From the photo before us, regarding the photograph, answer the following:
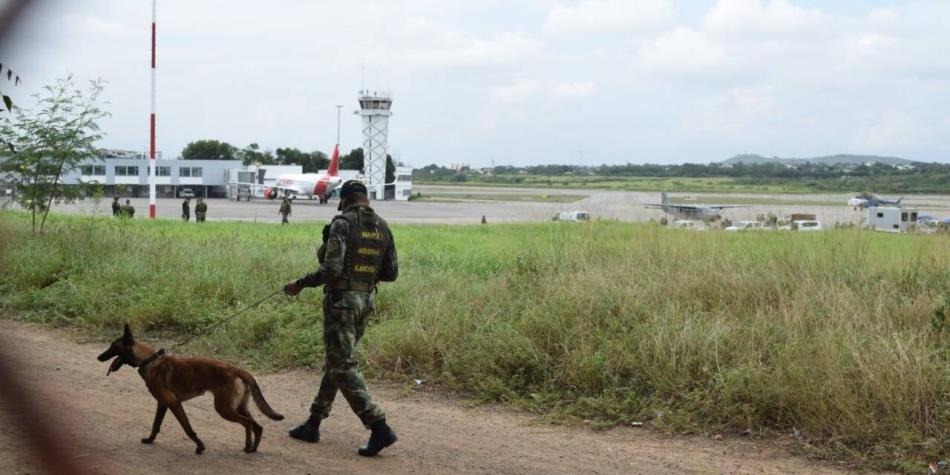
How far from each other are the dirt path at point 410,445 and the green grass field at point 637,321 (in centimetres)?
35

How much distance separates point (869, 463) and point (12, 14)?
242 inches

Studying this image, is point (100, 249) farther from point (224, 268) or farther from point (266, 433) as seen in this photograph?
point (266, 433)

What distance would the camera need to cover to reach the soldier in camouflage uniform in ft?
18.2

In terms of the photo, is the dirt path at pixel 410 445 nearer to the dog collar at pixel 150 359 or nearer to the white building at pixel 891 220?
the dog collar at pixel 150 359

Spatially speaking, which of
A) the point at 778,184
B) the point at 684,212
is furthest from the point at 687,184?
the point at 684,212

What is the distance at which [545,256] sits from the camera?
11.4m

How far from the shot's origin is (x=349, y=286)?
18.5ft

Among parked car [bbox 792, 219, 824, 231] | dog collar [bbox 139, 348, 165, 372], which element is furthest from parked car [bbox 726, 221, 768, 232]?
dog collar [bbox 139, 348, 165, 372]

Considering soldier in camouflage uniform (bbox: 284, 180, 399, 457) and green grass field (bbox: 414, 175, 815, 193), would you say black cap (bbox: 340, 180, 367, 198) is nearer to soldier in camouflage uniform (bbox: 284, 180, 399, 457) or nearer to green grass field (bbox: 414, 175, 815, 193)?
soldier in camouflage uniform (bbox: 284, 180, 399, 457)

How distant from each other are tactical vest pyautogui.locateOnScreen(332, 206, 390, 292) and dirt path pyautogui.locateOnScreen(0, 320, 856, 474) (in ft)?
3.66

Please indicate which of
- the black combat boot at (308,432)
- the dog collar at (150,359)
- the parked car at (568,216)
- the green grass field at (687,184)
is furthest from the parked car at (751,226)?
the dog collar at (150,359)

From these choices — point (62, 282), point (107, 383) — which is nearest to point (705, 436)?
point (107, 383)

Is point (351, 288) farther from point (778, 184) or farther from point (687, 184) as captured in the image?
point (687, 184)

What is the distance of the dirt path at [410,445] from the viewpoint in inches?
210
